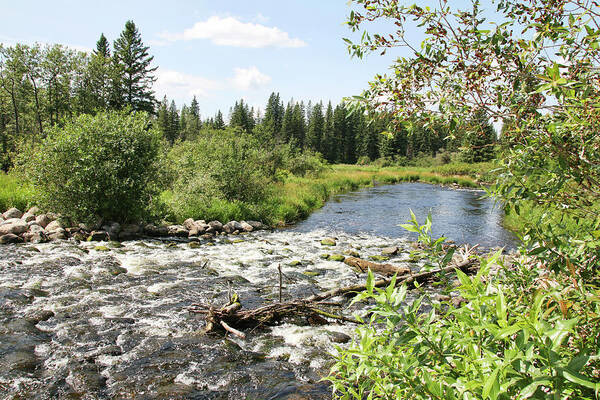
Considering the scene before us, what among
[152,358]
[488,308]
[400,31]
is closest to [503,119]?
[400,31]

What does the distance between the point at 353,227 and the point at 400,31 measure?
1665 centimetres

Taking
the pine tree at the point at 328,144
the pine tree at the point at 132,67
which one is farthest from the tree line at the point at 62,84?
the pine tree at the point at 328,144

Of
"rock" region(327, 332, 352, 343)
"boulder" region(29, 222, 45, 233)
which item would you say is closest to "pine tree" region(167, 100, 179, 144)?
"boulder" region(29, 222, 45, 233)

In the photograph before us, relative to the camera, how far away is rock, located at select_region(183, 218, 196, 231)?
17094mm

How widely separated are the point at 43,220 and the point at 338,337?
13.8 meters

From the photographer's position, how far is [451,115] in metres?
2.91

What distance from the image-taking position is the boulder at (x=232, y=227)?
17625 mm

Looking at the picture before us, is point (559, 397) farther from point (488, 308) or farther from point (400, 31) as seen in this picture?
point (400, 31)

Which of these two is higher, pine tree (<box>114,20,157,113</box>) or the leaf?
pine tree (<box>114,20,157,113</box>)

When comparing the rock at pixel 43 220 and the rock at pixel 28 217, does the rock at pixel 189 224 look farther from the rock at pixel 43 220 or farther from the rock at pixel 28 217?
the rock at pixel 28 217

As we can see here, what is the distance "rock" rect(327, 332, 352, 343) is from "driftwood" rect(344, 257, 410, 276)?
Result: 3.89 meters

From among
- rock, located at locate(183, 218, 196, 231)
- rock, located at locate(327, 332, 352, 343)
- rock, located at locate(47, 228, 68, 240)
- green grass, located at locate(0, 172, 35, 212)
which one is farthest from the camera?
rock, located at locate(183, 218, 196, 231)

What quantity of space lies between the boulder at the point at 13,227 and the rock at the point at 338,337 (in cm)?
1284

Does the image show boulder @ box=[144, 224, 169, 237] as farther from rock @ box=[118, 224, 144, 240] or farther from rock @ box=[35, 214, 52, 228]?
rock @ box=[35, 214, 52, 228]
